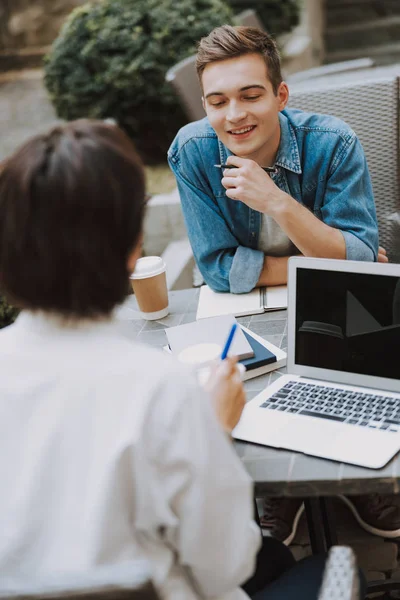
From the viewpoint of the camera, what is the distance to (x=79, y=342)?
38.2 inches

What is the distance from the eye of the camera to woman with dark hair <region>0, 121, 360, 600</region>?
900mm

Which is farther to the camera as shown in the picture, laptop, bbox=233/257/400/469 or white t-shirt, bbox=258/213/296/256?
white t-shirt, bbox=258/213/296/256

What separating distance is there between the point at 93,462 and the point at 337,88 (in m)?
1.95

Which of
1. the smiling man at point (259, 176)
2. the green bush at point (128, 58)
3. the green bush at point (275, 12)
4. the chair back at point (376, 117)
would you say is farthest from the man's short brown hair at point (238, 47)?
the green bush at point (275, 12)

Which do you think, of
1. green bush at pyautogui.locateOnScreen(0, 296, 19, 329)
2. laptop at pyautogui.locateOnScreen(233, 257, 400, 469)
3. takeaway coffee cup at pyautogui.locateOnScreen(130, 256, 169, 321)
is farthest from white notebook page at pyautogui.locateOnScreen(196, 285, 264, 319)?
green bush at pyautogui.locateOnScreen(0, 296, 19, 329)

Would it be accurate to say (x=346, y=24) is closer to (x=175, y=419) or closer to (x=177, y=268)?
(x=177, y=268)

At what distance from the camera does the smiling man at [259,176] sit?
1.92m

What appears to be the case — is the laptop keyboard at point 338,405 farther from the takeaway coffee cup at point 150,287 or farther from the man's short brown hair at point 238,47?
the man's short brown hair at point 238,47

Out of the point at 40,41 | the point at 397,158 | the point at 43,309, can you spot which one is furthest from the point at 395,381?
the point at 40,41

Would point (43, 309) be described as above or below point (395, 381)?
above

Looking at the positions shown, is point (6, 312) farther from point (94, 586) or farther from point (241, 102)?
point (94, 586)

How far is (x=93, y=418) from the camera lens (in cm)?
92

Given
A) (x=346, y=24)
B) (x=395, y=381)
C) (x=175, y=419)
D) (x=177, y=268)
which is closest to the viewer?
(x=175, y=419)

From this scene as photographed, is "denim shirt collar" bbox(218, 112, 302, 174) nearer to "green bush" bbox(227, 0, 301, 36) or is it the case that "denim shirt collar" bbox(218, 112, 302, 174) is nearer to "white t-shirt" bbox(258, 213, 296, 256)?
"white t-shirt" bbox(258, 213, 296, 256)
